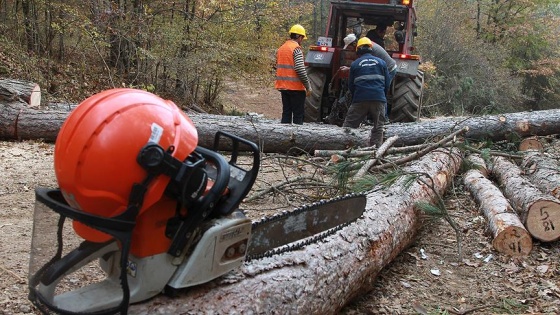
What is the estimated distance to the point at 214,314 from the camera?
209cm

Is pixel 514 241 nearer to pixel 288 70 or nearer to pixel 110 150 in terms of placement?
pixel 110 150

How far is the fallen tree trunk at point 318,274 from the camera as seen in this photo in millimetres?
2143

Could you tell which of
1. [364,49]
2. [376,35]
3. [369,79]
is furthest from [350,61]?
[369,79]

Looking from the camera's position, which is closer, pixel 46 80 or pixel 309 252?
pixel 309 252

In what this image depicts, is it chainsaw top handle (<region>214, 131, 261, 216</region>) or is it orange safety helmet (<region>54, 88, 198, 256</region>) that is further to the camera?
chainsaw top handle (<region>214, 131, 261, 216</region>)

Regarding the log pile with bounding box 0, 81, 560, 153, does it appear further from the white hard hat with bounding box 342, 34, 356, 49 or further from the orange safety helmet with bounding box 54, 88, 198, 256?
the orange safety helmet with bounding box 54, 88, 198, 256

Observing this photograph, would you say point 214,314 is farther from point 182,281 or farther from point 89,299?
point 89,299

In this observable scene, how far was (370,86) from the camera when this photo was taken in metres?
6.54

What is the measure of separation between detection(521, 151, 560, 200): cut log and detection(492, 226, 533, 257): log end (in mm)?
1009

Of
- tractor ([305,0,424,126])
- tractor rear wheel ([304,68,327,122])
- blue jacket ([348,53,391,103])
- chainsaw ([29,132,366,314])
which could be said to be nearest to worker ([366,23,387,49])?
tractor ([305,0,424,126])

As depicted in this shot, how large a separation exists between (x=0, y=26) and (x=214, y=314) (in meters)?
10.8

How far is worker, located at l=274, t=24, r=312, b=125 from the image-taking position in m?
7.67

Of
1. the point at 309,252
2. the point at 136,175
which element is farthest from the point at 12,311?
the point at 309,252

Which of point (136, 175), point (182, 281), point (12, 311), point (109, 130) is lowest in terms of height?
point (12, 311)
